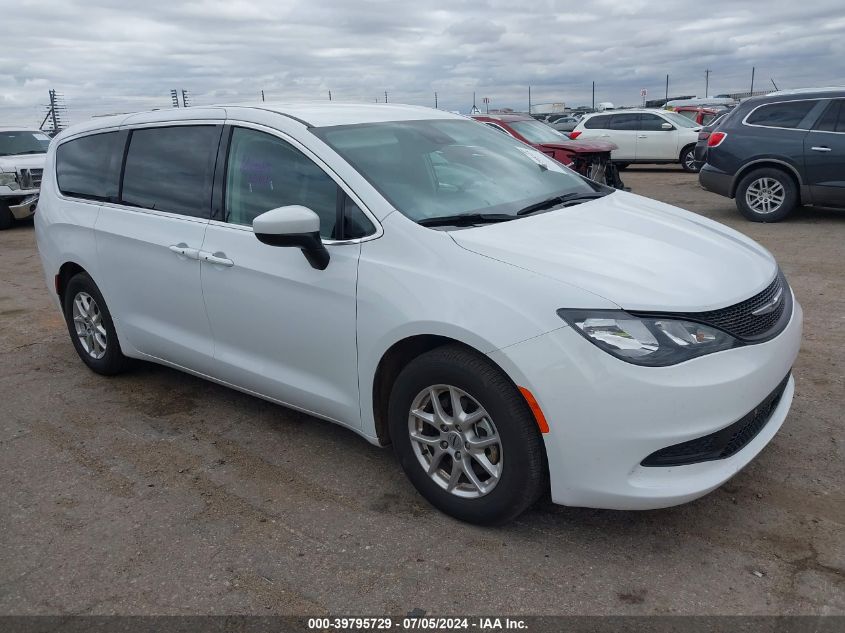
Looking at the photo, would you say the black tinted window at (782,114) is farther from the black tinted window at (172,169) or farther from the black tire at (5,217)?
the black tire at (5,217)

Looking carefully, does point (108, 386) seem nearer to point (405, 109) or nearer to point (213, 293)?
point (213, 293)

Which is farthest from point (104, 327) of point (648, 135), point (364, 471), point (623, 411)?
point (648, 135)

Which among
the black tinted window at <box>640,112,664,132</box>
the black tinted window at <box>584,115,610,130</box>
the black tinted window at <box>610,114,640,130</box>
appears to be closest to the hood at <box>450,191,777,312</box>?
the black tinted window at <box>640,112,664,132</box>

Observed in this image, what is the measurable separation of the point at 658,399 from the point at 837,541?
102 centimetres

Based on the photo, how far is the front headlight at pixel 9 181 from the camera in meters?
13.0

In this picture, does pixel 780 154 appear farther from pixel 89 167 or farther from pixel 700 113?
pixel 700 113

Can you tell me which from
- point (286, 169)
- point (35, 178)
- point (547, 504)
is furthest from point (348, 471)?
point (35, 178)

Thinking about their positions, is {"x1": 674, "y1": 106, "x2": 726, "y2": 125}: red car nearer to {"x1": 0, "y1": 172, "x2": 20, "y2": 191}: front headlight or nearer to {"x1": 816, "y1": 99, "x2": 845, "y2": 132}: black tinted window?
{"x1": 816, "y1": 99, "x2": 845, "y2": 132}: black tinted window

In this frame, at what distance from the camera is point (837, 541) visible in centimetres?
288

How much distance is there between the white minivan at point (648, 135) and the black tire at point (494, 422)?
17.0m

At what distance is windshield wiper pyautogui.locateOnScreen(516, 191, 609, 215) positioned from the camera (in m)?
3.52

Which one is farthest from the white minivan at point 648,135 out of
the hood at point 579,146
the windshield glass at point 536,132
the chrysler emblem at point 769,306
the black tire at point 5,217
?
the chrysler emblem at point 769,306

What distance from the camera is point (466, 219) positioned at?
10.7ft

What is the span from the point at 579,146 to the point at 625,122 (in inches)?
280
